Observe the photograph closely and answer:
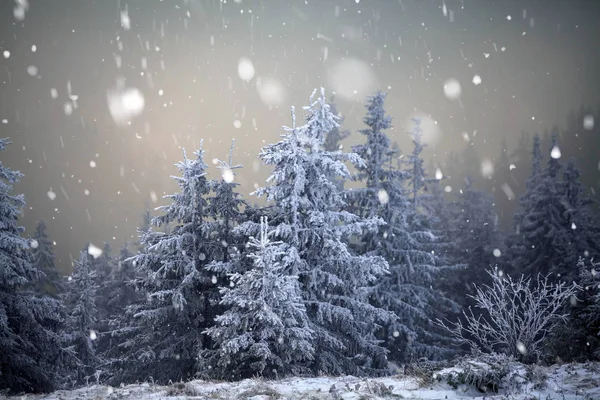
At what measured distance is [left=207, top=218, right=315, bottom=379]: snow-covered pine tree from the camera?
11.1 metres

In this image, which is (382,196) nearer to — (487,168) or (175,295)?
(175,295)

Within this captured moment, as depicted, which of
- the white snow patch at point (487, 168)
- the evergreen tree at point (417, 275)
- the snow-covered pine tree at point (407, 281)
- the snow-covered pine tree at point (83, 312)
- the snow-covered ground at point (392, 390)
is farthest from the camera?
the white snow patch at point (487, 168)

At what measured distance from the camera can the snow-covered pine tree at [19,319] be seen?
547 inches

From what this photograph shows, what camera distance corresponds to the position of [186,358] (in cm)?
1402

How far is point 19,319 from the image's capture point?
15.0 metres

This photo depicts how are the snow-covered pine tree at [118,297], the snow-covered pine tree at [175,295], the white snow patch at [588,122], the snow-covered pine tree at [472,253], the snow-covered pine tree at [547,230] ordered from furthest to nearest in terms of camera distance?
the white snow patch at [588,122], the snow-covered pine tree at [118,297], the snow-covered pine tree at [472,253], the snow-covered pine tree at [547,230], the snow-covered pine tree at [175,295]

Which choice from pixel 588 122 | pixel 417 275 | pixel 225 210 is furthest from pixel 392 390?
pixel 588 122

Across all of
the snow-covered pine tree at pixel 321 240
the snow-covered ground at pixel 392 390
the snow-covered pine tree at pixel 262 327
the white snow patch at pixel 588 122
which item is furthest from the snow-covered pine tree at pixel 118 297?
the white snow patch at pixel 588 122

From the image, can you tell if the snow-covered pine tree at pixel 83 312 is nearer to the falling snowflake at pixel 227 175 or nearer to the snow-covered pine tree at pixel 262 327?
the falling snowflake at pixel 227 175

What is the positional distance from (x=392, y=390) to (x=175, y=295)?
874 centimetres

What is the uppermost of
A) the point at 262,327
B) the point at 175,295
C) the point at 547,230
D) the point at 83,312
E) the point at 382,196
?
the point at 382,196

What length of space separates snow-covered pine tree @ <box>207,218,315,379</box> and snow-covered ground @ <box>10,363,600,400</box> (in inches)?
58.6

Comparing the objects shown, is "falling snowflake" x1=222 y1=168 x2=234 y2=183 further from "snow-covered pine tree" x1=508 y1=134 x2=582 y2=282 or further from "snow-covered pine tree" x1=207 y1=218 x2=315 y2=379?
"snow-covered pine tree" x1=508 y1=134 x2=582 y2=282

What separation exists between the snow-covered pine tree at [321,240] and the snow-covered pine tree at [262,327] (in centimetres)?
168
